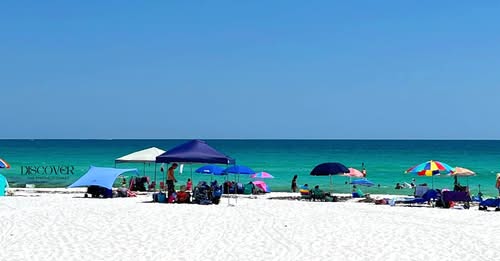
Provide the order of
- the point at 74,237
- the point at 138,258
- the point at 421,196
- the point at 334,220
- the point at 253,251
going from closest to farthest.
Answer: the point at 138,258, the point at 253,251, the point at 74,237, the point at 334,220, the point at 421,196

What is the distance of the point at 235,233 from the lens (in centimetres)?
1260

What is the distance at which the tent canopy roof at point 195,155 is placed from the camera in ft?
62.2

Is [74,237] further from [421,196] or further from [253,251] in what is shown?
[421,196]

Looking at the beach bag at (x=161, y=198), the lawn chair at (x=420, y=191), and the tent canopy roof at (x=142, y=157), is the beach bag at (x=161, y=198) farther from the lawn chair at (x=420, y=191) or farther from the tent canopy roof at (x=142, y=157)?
the lawn chair at (x=420, y=191)

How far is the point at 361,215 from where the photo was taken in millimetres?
16719

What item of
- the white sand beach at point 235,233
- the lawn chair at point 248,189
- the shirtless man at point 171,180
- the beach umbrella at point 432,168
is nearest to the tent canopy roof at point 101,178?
the shirtless man at point 171,180

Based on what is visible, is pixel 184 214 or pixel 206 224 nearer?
pixel 206 224

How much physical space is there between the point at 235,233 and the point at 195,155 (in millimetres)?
6788

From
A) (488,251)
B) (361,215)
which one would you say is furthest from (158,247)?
(361,215)

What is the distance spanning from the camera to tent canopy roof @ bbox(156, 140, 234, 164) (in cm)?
1895

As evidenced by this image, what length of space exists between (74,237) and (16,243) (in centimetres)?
107

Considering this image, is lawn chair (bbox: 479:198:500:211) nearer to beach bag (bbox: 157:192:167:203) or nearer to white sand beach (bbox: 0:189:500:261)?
white sand beach (bbox: 0:189:500:261)

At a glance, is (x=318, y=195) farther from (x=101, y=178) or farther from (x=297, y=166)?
(x=297, y=166)

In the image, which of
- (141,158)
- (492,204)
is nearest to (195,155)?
(141,158)
